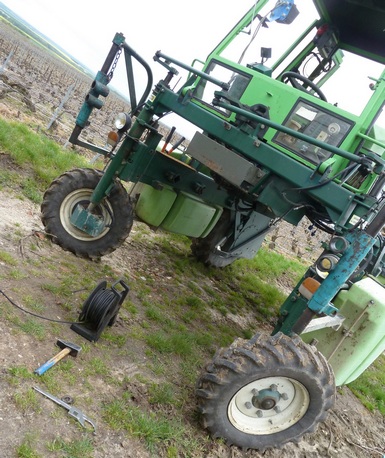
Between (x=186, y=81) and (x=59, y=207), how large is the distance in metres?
2.01

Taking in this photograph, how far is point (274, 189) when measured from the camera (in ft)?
14.4

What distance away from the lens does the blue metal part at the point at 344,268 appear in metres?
3.54

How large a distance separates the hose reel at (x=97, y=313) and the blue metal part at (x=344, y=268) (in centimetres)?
163

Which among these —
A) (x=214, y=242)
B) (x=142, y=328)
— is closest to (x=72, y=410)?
(x=142, y=328)

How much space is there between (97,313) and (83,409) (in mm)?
893

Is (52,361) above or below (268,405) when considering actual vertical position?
below

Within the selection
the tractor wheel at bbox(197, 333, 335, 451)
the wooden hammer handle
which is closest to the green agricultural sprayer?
the tractor wheel at bbox(197, 333, 335, 451)

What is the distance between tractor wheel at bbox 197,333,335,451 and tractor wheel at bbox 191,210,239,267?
3.60 m

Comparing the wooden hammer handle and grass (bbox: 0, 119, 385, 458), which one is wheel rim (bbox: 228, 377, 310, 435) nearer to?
grass (bbox: 0, 119, 385, 458)

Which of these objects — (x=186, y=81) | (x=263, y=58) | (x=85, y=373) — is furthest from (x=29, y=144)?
(x=85, y=373)

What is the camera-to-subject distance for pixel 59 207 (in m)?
5.21

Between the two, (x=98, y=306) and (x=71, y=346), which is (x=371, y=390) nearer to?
(x=98, y=306)

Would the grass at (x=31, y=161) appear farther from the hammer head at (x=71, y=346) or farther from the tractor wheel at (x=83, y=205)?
the hammer head at (x=71, y=346)

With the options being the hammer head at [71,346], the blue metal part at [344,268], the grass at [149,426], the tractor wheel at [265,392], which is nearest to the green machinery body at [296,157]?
the blue metal part at [344,268]
